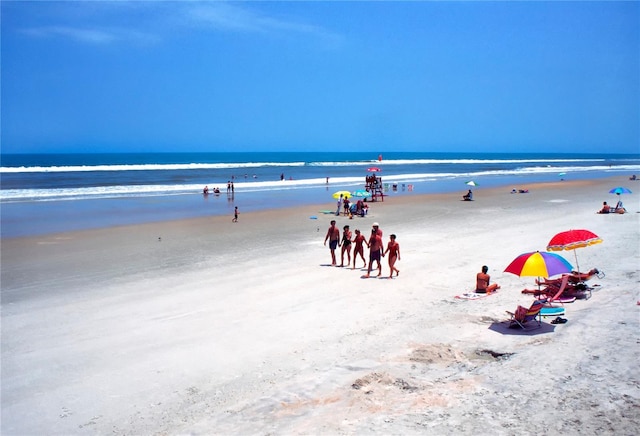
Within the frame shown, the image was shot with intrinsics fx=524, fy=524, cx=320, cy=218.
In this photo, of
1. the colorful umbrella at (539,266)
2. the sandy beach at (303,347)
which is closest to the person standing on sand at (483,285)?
the sandy beach at (303,347)

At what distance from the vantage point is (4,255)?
1684cm

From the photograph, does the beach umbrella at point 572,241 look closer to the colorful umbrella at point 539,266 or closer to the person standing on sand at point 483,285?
the colorful umbrella at point 539,266

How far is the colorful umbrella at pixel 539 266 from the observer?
30.3 feet

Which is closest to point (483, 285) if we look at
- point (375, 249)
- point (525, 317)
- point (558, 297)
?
point (558, 297)

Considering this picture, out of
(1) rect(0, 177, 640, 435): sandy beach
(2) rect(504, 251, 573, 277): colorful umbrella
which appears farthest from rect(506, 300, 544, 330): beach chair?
(2) rect(504, 251, 573, 277): colorful umbrella

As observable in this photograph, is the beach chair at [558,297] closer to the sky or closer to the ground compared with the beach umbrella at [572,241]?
closer to the ground

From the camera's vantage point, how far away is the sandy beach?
623cm

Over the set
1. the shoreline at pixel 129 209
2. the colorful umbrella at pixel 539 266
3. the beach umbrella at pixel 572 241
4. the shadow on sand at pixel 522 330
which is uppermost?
the beach umbrella at pixel 572 241

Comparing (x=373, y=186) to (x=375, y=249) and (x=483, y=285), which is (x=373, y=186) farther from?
(x=483, y=285)

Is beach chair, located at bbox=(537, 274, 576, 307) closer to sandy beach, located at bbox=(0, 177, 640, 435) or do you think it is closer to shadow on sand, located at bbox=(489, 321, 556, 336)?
sandy beach, located at bbox=(0, 177, 640, 435)

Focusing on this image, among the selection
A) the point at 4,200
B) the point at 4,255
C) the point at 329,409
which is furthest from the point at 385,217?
the point at 4,200

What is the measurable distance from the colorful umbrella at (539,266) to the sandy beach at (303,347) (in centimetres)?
91

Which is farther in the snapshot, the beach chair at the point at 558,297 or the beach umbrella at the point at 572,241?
the beach umbrella at the point at 572,241

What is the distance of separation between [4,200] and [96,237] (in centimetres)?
1956
